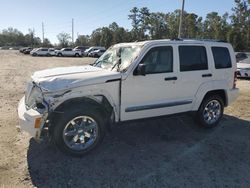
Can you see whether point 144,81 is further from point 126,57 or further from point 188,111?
point 188,111

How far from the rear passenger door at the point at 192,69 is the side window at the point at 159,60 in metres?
0.26

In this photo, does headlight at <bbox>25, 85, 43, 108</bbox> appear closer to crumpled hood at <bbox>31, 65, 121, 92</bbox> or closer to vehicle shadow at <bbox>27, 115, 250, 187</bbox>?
crumpled hood at <bbox>31, 65, 121, 92</bbox>

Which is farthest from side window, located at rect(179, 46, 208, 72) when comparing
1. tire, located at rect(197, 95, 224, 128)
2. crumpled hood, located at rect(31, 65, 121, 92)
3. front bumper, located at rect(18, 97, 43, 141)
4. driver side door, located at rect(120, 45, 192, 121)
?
front bumper, located at rect(18, 97, 43, 141)

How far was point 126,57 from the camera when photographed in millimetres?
5516

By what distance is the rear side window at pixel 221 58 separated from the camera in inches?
250

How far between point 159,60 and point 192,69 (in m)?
0.84

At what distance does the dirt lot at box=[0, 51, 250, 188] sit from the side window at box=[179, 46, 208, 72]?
1.41 meters

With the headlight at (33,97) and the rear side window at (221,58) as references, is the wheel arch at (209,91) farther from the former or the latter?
the headlight at (33,97)

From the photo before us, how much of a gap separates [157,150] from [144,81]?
1273 mm

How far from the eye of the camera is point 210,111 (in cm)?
653

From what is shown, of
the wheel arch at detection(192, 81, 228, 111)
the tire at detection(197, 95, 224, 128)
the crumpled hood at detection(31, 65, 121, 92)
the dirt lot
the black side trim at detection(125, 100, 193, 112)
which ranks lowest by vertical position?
the dirt lot

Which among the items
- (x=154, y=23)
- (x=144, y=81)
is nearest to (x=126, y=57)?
(x=144, y=81)

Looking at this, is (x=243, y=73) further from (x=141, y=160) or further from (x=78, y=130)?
(x=78, y=130)

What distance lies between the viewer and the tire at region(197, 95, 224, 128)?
634cm
